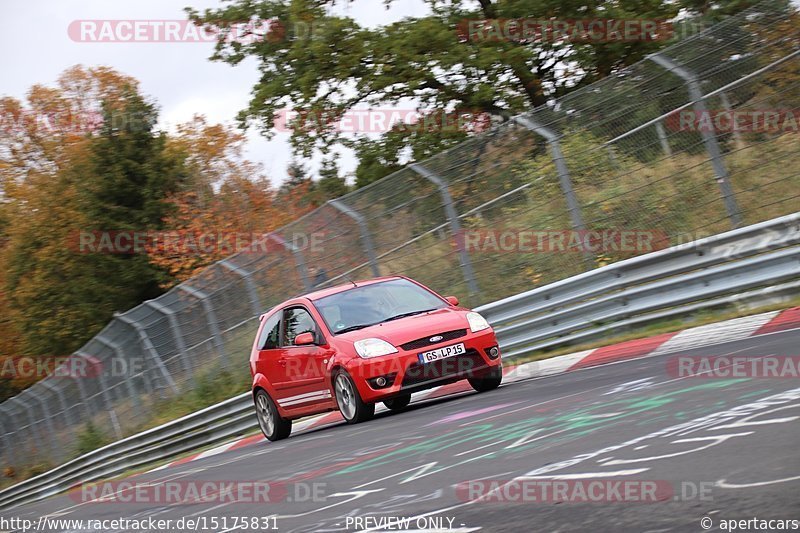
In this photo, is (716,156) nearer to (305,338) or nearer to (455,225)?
(455,225)

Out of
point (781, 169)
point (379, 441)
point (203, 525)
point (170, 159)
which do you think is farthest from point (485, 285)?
point (170, 159)

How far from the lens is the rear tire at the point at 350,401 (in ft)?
38.0

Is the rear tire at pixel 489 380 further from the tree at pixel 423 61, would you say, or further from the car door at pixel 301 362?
the tree at pixel 423 61

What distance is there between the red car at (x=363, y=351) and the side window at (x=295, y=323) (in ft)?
0.04

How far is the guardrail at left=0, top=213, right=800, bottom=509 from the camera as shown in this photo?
11312 millimetres

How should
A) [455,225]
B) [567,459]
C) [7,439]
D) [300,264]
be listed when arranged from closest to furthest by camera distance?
1. [567,459]
2. [455,225]
3. [300,264]
4. [7,439]

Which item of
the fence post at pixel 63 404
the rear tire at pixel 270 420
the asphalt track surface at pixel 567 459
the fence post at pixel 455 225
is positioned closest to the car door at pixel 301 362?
the rear tire at pixel 270 420

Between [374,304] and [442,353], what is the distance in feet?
4.71

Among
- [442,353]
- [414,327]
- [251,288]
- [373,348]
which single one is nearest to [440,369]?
[442,353]

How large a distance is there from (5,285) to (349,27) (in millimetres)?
25996

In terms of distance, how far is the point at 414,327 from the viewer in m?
11.6

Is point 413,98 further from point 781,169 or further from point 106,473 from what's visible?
A: point 781,169

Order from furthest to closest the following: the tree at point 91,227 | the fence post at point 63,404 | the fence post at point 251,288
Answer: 1. the tree at point 91,227
2. the fence post at point 63,404
3. the fence post at point 251,288

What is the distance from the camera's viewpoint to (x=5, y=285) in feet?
165
